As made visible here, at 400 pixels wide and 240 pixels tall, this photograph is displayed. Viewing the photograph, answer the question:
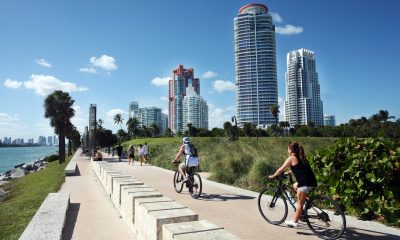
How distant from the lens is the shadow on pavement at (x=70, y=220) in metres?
6.37

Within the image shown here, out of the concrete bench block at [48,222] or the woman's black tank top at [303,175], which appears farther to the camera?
the woman's black tank top at [303,175]

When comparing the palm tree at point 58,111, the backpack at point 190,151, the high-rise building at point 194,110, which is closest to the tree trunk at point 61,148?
the palm tree at point 58,111

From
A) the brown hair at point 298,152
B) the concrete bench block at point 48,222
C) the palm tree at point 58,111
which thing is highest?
the palm tree at point 58,111

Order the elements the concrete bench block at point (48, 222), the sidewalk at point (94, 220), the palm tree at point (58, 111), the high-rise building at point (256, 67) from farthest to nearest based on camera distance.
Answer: the high-rise building at point (256, 67) → the palm tree at point (58, 111) → the sidewalk at point (94, 220) → the concrete bench block at point (48, 222)

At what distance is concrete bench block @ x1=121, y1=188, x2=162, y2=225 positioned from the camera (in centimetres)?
632

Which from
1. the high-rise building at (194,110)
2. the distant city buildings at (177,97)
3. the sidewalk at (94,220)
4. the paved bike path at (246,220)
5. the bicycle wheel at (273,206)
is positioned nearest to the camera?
A: the paved bike path at (246,220)

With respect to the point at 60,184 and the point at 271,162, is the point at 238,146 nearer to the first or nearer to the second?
the point at 271,162

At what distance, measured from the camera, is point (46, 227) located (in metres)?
5.96

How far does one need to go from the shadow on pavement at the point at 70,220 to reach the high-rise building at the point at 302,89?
15565 centimetres

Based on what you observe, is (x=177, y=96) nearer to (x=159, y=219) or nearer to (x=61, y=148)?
(x=61, y=148)

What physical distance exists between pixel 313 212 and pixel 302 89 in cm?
16011

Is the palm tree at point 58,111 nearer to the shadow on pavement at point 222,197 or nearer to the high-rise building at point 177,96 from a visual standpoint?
the shadow on pavement at point 222,197

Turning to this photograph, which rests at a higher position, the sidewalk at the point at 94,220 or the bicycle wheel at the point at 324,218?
the bicycle wheel at the point at 324,218

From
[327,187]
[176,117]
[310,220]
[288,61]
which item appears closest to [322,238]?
[310,220]
